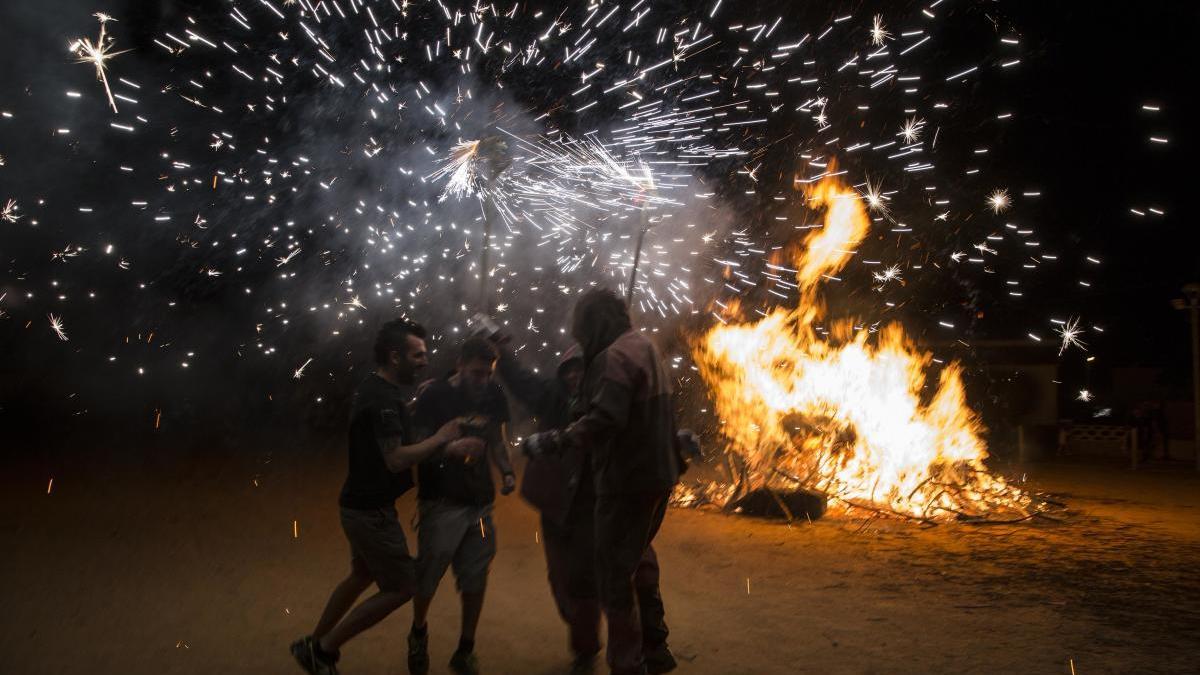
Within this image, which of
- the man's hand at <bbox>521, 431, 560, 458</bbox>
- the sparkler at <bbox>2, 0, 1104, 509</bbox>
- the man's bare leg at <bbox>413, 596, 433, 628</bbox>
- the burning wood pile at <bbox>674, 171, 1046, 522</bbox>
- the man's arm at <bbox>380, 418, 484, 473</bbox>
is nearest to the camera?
the man's hand at <bbox>521, 431, 560, 458</bbox>

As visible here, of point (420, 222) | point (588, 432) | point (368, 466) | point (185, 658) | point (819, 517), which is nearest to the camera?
point (588, 432)

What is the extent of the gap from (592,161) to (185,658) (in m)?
6.61

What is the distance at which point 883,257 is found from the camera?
1455 centimetres

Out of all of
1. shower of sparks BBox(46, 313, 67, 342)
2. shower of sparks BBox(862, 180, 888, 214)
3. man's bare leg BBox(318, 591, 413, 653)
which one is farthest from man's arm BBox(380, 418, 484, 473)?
shower of sparks BBox(46, 313, 67, 342)

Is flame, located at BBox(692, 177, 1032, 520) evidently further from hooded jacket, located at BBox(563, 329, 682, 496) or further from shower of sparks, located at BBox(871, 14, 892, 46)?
hooded jacket, located at BBox(563, 329, 682, 496)

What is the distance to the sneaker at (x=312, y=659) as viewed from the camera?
159 inches

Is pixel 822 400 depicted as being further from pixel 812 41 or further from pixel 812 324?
pixel 812 41

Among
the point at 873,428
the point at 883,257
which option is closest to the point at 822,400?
the point at 873,428

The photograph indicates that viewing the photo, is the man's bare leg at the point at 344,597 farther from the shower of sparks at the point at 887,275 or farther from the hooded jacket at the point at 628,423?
the shower of sparks at the point at 887,275

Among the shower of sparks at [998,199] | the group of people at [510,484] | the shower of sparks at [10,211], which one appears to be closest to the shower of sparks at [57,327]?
the shower of sparks at [10,211]

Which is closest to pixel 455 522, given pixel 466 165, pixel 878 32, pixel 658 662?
pixel 658 662

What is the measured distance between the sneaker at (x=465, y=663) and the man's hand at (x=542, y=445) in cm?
118

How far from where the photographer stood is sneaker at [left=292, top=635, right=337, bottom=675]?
4039 millimetres

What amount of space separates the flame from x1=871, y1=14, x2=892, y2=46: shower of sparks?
2.02 metres
